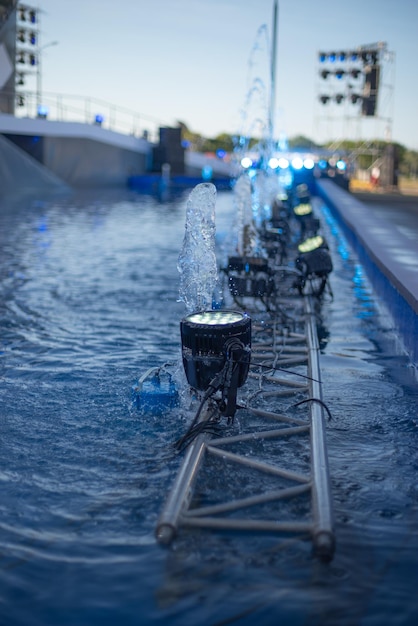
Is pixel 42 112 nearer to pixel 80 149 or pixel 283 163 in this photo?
pixel 80 149

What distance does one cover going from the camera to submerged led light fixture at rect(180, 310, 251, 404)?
5113 mm

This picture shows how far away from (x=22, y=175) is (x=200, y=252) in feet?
105

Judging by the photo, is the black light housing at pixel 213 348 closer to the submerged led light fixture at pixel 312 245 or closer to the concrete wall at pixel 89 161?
the submerged led light fixture at pixel 312 245

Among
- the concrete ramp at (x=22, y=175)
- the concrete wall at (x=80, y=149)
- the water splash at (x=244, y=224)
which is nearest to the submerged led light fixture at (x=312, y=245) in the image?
the water splash at (x=244, y=224)

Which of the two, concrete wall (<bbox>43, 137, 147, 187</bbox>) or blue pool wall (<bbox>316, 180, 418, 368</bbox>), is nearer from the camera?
blue pool wall (<bbox>316, 180, 418, 368</bbox>)

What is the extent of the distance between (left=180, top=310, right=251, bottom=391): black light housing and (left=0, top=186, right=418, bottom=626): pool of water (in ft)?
1.65

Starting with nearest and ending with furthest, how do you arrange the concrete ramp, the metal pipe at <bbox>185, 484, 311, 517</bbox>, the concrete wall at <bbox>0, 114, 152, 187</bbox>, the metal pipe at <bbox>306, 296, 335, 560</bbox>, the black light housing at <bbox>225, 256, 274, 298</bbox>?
the metal pipe at <bbox>306, 296, 335, 560</bbox>
the metal pipe at <bbox>185, 484, 311, 517</bbox>
the black light housing at <bbox>225, 256, 274, 298</bbox>
the concrete ramp
the concrete wall at <bbox>0, 114, 152, 187</bbox>

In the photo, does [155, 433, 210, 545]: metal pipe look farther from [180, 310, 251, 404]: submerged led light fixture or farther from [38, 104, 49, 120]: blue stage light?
[38, 104, 49, 120]: blue stage light

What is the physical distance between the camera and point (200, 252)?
7.91 metres

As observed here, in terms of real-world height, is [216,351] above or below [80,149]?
below

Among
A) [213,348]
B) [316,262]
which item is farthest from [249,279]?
[213,348]

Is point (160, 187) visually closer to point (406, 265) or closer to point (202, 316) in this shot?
point (406, 265)

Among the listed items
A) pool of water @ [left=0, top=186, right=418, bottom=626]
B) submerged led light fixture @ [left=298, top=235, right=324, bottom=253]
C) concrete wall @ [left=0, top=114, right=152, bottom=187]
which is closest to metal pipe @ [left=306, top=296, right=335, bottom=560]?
pool of water @ [left=0, top=186, right=418, bottom=626]

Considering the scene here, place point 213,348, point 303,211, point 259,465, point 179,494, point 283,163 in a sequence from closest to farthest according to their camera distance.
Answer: point 179,494 < point 259,465 < point 213,348 < point 303,211 < point 283,163
